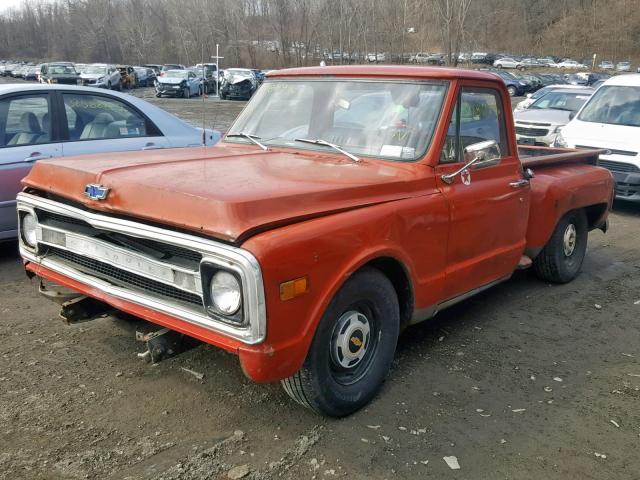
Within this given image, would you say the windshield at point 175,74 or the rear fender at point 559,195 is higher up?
the windshield at point 175,74

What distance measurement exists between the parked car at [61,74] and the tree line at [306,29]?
260 inches

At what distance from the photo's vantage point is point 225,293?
9.09ft

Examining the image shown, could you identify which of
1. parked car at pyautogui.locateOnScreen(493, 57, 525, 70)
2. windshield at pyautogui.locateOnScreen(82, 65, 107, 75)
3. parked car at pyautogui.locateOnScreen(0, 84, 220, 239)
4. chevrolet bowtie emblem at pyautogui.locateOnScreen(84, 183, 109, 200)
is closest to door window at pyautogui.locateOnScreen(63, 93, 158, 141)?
parked car at pyautogui.locateOnScreen(0, 84, 220, 239)

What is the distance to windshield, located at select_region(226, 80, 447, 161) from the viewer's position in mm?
3904

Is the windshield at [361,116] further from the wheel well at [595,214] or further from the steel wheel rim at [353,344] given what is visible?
the wheel well at [595,214]

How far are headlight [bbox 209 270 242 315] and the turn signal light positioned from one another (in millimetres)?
192

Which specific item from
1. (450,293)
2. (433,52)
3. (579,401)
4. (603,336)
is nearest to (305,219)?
(450,293)

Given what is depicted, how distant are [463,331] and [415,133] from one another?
1590 millimetres

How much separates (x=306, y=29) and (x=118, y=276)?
1771 inches

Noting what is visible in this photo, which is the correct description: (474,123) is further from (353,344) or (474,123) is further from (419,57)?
(419,57)

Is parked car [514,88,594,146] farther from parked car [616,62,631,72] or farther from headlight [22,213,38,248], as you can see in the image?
parked car [616,62,631,72]

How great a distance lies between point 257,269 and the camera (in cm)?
261

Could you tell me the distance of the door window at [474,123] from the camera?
4012 millimetres

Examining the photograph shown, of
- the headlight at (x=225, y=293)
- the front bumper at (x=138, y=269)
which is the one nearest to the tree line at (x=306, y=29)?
the front bumper at (x=138, y=269)
